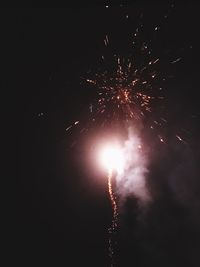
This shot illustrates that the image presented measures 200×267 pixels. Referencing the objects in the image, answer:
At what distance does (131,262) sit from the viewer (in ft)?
81.4

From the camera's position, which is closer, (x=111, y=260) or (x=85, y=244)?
(x=85, y=244)

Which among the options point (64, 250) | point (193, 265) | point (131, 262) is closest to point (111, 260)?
point (131, 262)

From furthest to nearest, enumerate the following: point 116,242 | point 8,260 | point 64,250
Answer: point 116,242
point 64,250
point 8,260

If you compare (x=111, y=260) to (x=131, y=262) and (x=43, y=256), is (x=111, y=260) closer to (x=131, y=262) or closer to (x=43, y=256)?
(x=131, y=262)

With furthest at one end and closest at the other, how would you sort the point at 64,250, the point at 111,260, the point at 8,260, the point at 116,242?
the point at 116,242, the point at 111,260, the point at 64,250, the point at 8,260

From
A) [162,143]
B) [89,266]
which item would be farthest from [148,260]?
[162,143]

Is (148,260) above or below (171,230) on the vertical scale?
below

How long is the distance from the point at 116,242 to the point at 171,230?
380 centimetres

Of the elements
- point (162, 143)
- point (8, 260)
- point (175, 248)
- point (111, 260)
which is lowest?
point (8, 260)

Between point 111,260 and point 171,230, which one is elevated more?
point 171,230

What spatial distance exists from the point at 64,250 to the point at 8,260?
334cm

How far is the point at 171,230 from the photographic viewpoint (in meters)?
25.0

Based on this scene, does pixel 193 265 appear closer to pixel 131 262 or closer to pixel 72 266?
pixel 131 262

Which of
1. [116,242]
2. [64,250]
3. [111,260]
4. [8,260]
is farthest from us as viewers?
[116,242]
